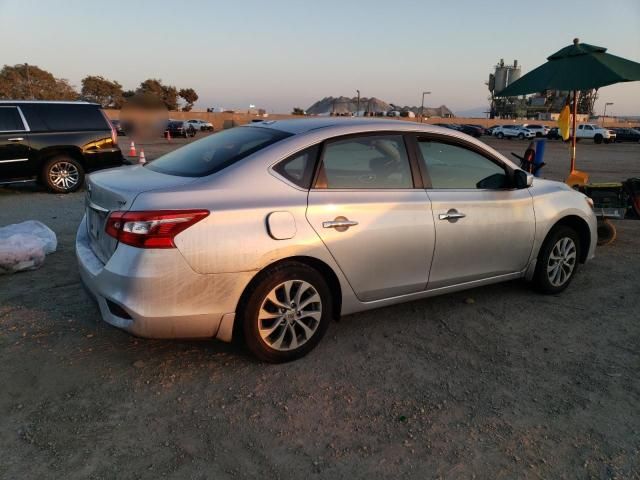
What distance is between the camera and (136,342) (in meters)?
3.53

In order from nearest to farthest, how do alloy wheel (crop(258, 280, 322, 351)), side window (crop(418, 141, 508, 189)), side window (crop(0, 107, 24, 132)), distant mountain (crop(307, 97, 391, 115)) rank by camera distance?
alloy wheel (crop(258, 280, 322, 351)) < side window (crop(418, 141, 508, 189)) < side window (crop(0, 107, 24, 132)) < distant mountain (crop(307, 97, 391, 115))

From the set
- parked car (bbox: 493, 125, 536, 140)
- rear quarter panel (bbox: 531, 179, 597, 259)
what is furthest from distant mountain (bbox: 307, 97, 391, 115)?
rear quarter panel (bbox: 531, 179, 597, 259)

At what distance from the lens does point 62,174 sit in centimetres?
959

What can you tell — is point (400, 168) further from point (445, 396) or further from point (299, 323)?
point (445, 396)

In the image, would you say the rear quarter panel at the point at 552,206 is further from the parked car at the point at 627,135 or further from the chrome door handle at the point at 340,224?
the parked car at the point at 627,135

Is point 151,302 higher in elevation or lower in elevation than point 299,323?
higher

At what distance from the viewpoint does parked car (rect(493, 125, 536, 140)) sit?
2013 inches

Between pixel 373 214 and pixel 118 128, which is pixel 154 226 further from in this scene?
pixel 118 128

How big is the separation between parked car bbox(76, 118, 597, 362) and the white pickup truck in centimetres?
4411

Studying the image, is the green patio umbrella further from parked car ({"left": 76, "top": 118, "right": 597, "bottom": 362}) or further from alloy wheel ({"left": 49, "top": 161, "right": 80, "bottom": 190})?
alloy wheel ({"left": 49, "top": 161, "right": 80, "bottom": 190})

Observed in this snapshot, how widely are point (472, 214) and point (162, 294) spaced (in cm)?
233

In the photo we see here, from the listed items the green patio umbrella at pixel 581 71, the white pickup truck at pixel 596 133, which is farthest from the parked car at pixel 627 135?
the green patio umbrella at pixel 581 71

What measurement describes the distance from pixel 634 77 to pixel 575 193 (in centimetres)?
325

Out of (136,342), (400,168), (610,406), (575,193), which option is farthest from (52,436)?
(575,193)
